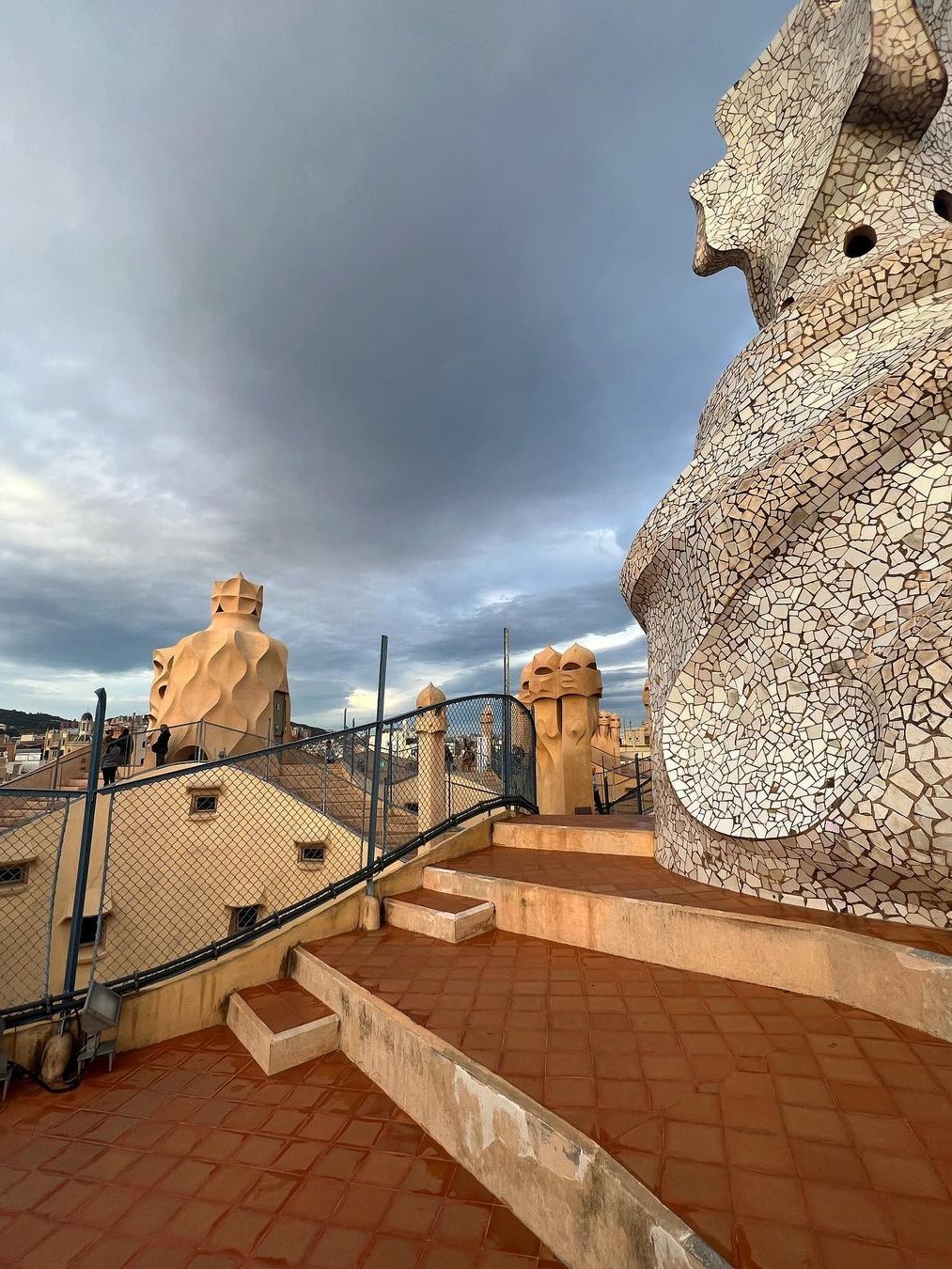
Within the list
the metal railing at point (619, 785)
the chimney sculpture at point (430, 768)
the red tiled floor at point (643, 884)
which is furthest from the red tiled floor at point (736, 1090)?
the metal railing at point (619, 785)

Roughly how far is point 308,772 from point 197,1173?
11.4 m

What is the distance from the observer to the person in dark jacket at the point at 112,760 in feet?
36.7

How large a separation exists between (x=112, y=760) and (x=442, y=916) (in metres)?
10.6

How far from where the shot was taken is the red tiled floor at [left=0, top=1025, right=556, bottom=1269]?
6.58 ft

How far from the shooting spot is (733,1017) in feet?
9.16

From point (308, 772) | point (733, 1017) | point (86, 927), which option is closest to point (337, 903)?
point (733, 1017)

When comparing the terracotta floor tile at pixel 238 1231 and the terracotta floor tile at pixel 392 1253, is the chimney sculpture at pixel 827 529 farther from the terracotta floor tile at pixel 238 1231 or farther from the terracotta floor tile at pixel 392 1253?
the terracotta floor tile at pixel 238 1231

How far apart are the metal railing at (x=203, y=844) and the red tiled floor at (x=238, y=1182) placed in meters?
3.66

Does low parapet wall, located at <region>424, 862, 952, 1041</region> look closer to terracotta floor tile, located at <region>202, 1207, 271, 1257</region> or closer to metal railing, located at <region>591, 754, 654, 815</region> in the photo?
Result: terracotta floor tile, located at <region>202, 1207, 271, 1257</region>

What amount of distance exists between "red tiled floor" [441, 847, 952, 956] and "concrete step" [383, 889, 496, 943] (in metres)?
0.31

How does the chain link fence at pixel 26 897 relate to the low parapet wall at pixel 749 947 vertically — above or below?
below

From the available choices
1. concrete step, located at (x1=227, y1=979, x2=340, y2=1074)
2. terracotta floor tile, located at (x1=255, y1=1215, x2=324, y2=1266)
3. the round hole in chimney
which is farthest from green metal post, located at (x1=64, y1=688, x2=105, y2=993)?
the round hole in chimney

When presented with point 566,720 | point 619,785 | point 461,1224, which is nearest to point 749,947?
point 461,1224

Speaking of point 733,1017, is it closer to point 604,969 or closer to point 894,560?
point 604,969
